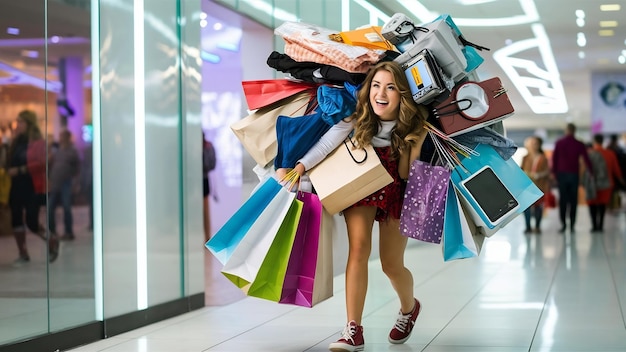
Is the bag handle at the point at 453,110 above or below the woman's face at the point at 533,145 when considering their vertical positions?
above

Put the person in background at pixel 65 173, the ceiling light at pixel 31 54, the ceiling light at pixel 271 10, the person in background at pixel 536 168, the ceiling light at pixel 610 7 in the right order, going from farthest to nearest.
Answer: the person in background at pixel 536 168 < the person in background at pixel 65 173 < the ceiling light at pixel 31 54 < the ceiling light at pixel 610 7 < the ceiling light at pixel 271 10

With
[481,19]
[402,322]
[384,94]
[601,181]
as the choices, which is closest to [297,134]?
[384,94]

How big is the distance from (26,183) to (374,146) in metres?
→ 5.77

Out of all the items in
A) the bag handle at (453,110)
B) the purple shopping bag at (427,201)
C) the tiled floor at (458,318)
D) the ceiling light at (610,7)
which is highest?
the ceiling light at (610,7)

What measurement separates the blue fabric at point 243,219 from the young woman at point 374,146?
0.58ft

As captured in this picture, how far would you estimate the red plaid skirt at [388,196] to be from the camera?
425cm

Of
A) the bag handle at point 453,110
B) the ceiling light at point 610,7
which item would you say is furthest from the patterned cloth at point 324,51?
the ceiling light at point 610,7

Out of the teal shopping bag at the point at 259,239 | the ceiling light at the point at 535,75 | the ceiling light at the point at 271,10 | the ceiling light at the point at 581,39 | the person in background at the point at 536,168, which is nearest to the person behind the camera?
the teal shopping bag at the point at 259,239

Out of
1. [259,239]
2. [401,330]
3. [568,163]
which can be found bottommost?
[401,330]

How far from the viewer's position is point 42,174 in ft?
30.0

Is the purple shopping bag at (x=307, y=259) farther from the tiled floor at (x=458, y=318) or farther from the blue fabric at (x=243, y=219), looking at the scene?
the tiled floor at (x=458, y=318)

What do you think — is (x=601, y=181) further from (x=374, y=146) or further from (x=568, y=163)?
(x=374, y=146)

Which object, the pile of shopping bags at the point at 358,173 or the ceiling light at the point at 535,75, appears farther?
the ceiling light at the point at 535,75

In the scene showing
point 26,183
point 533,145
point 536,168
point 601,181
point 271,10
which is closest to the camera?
point 271,10
